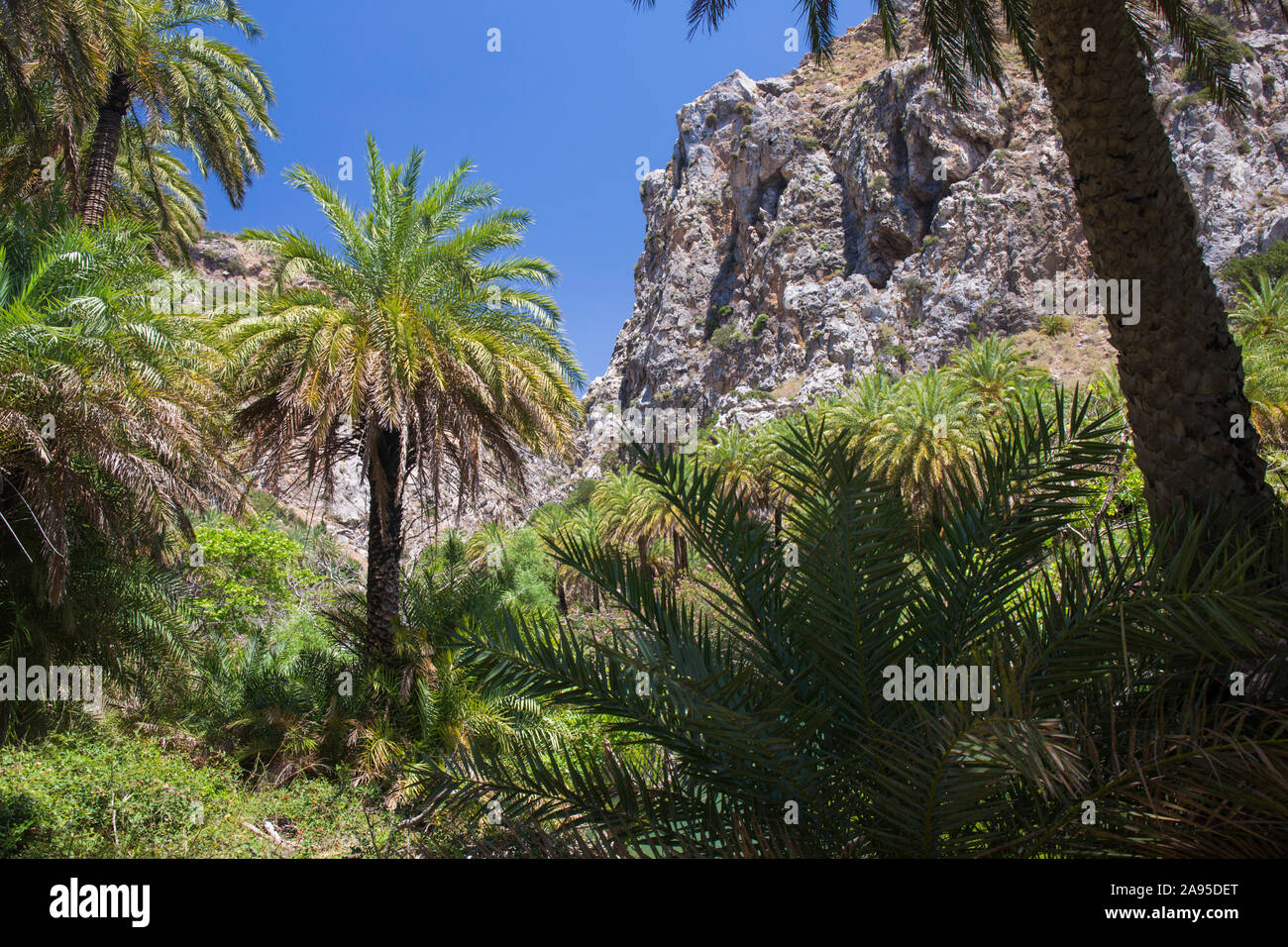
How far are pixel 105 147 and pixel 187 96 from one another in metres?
1.66

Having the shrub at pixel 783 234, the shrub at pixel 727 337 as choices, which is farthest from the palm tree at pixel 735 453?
the shrub at pixel 783 234

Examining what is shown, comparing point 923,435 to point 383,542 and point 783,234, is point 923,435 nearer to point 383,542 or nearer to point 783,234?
point 383,542

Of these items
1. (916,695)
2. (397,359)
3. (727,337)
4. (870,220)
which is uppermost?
(870,220)

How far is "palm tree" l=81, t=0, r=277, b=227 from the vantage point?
12359 mm

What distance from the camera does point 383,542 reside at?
11734 mm

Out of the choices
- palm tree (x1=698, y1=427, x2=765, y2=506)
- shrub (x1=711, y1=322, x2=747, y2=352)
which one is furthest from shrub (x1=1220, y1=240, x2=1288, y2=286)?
shrub (x1=711, y1=322, x2=747, y2=352)

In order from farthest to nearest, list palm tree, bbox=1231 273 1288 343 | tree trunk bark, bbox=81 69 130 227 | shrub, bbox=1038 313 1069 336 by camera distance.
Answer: shrub, bbox=1038 313 1069 336 → palm tree, bbox=1231 273 1288 343 → tree trunk bark, bbox=81 69 130 227

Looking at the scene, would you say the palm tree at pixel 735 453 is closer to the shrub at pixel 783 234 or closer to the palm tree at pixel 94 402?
the palm tree at pixel 94 402

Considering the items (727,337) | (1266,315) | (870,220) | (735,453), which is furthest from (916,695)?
(727,337)

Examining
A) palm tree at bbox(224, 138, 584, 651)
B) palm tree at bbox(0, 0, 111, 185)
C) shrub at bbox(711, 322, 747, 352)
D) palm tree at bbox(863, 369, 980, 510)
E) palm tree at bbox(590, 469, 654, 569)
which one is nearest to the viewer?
palm tree at bbox(0, 0, 111, 185)

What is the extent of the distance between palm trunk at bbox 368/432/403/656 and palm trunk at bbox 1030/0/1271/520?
991 centimetres

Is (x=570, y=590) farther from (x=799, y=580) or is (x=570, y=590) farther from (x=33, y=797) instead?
(x=799, y=580)

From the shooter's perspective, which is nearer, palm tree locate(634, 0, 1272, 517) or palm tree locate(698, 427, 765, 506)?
palm tree locate(634, 0, 1272, 517)

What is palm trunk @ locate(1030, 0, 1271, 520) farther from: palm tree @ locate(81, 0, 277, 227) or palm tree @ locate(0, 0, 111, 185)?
palm tree @ locate(81, 0, 277, 227)
